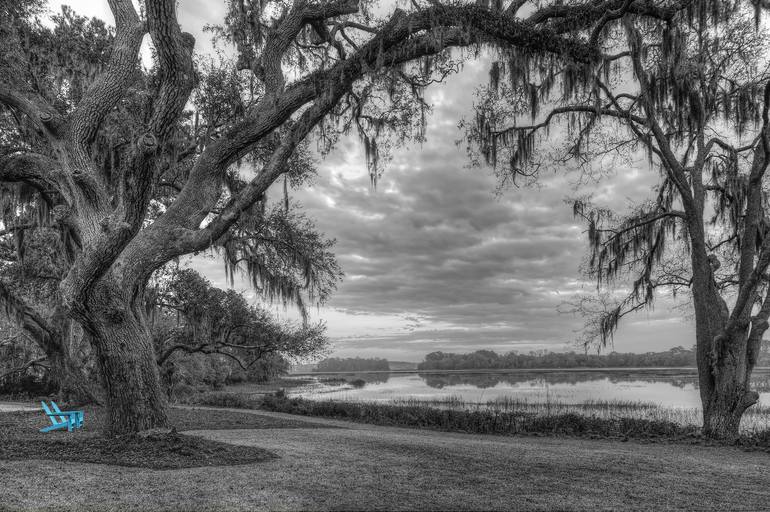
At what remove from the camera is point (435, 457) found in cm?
735

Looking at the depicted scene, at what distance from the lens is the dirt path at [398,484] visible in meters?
4.59

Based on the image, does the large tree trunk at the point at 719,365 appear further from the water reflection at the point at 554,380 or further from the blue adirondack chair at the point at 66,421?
the water reflection at the point at 554,380

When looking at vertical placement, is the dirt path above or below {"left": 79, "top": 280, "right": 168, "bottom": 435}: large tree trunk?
below

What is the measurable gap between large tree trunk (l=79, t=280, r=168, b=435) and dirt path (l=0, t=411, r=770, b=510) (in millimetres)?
1282

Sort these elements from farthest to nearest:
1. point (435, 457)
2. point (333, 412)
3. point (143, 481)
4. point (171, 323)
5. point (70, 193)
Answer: point (171, 323) → point (333, 412) → point (70, 193) → point (435, 457) → point (143, 481)

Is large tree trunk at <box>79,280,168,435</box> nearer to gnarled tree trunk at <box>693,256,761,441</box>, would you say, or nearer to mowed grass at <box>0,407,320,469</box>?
mowed grass at <box>0,407,320,469</box>

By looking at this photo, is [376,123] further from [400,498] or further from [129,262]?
[400,498]

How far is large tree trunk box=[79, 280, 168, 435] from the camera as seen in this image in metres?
7.06

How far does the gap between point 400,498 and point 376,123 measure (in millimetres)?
7303

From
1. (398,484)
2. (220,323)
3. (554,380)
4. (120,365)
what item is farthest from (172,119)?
(554,380)

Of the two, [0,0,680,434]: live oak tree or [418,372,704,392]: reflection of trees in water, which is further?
[418,372,704,392]: reflection of trees in water

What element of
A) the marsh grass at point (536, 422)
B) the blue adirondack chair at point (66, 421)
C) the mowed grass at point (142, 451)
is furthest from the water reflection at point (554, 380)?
the mowed grass at point (142, 451)

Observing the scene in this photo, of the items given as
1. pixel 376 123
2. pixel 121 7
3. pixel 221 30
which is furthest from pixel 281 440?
pixel 221 30

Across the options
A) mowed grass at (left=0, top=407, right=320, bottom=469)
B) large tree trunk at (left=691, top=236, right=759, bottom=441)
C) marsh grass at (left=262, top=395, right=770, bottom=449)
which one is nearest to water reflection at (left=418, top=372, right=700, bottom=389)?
marsh grass at (left=262, top=395, right=770, bottom=449)
